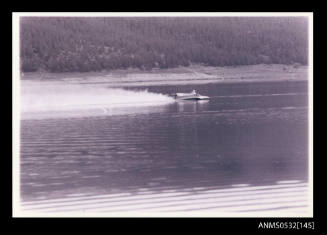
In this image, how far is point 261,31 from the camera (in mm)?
110438

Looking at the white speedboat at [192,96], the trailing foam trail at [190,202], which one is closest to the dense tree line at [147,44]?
the white speedboat at [192,96]

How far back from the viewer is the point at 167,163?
972 inches

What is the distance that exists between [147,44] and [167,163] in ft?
288

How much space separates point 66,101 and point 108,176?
41380 mm

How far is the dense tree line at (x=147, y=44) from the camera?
89.9m

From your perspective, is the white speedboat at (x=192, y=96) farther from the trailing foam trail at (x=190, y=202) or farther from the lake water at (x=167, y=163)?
the trailing foam trail at (x=190, y=202)

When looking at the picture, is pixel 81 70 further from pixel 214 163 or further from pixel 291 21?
pixel 214 163

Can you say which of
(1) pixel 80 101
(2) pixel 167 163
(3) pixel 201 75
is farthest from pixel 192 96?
(3) pixel 201 75

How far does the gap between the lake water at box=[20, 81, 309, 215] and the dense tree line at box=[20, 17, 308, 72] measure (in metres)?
47.1

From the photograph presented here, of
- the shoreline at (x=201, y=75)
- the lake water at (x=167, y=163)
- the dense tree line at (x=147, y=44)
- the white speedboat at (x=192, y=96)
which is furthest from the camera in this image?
the shoreline at (x=201, y=75)

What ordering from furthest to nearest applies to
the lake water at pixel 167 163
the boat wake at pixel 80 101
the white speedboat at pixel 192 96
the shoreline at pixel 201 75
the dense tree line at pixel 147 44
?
the shoreline at pixel 201 75
the dense tree line at pixel 147 44
the white speedboat at pixel 192 96
the boat wake at pixel 80 101
the lake water at pixel 167 163

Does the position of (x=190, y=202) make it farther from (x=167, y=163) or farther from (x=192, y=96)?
(x=192, y=96)

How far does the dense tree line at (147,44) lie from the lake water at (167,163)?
47071 millimetres
